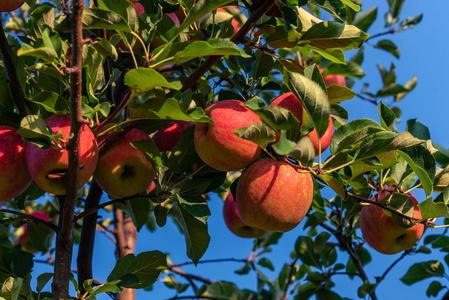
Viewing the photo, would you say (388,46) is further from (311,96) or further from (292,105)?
(311,96)

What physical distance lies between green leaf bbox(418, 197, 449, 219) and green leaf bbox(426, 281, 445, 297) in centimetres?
129

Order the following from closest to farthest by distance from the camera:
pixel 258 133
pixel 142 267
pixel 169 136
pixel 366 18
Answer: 1. pixel 258 133
2. pixel 142 267
3. pixel 169 136
4. pixel 366 18

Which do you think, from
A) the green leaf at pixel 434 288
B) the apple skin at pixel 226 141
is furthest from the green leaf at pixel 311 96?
the green leaf at pixel 434 288

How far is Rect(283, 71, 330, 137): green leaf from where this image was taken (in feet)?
3.51

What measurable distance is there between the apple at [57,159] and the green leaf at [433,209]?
90 centimetres

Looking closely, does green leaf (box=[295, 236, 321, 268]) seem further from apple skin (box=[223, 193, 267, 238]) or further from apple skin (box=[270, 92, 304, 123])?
apple skin (box=[270, 92, 304, 123])

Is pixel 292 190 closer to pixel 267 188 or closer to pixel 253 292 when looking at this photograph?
pixel 267 188

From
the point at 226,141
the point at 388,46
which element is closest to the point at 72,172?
the point at 226,141

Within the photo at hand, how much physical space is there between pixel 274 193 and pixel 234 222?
0.96 metres

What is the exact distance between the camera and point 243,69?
4.66 ft

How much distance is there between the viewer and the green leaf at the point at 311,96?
3.51 feet

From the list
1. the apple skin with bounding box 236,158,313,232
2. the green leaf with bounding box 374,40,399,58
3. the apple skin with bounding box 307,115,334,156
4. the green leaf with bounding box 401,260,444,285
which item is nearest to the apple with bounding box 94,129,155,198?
the apple skin with bounding box 236,158,313,232

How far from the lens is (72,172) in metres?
1.05

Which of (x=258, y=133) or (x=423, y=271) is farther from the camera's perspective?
(x=423, y=271)
